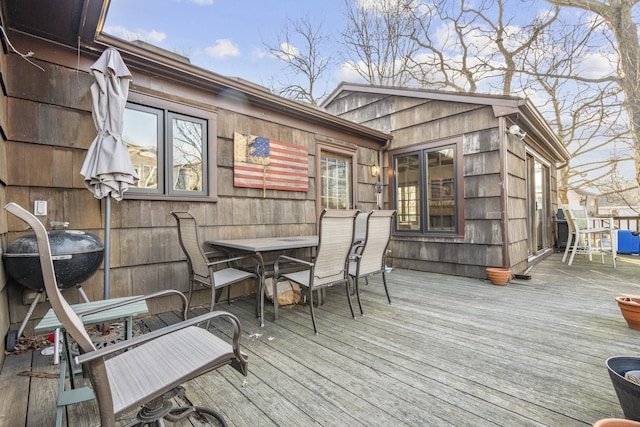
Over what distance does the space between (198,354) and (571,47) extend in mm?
9539

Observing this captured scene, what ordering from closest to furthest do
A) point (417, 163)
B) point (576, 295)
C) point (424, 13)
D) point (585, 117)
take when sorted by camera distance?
point (576, 295) < point (417, 163) < point (424, 13) < point (585, 117)

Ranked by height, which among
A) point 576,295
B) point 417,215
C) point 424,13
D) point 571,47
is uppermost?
point 424,13

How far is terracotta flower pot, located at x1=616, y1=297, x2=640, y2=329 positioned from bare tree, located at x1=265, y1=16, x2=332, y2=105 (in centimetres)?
892

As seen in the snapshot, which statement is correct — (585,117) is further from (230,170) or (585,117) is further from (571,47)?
(230,170)

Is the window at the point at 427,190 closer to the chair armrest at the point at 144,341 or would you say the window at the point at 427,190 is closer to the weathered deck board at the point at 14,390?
the chair armrest at the point at 144,341

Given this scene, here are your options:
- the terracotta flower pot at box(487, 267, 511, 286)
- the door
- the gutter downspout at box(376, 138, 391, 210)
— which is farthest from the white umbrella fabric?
the door

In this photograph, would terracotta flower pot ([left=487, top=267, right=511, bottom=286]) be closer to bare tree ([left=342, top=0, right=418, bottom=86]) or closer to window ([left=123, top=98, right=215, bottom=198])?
window ([left=123, top=98, right=215, bottom=198])

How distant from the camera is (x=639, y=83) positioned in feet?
13.3

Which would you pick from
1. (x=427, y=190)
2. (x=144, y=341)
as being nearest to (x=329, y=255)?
(x=144, y=341)

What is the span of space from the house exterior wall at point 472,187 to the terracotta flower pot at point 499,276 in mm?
203

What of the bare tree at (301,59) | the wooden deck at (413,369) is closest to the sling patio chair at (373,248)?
the wooden deck at (413,369)

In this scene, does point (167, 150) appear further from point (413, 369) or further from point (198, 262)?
point (413, 369)

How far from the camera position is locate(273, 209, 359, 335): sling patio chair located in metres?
2.41

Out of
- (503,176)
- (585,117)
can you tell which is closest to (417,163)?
(503,176)
